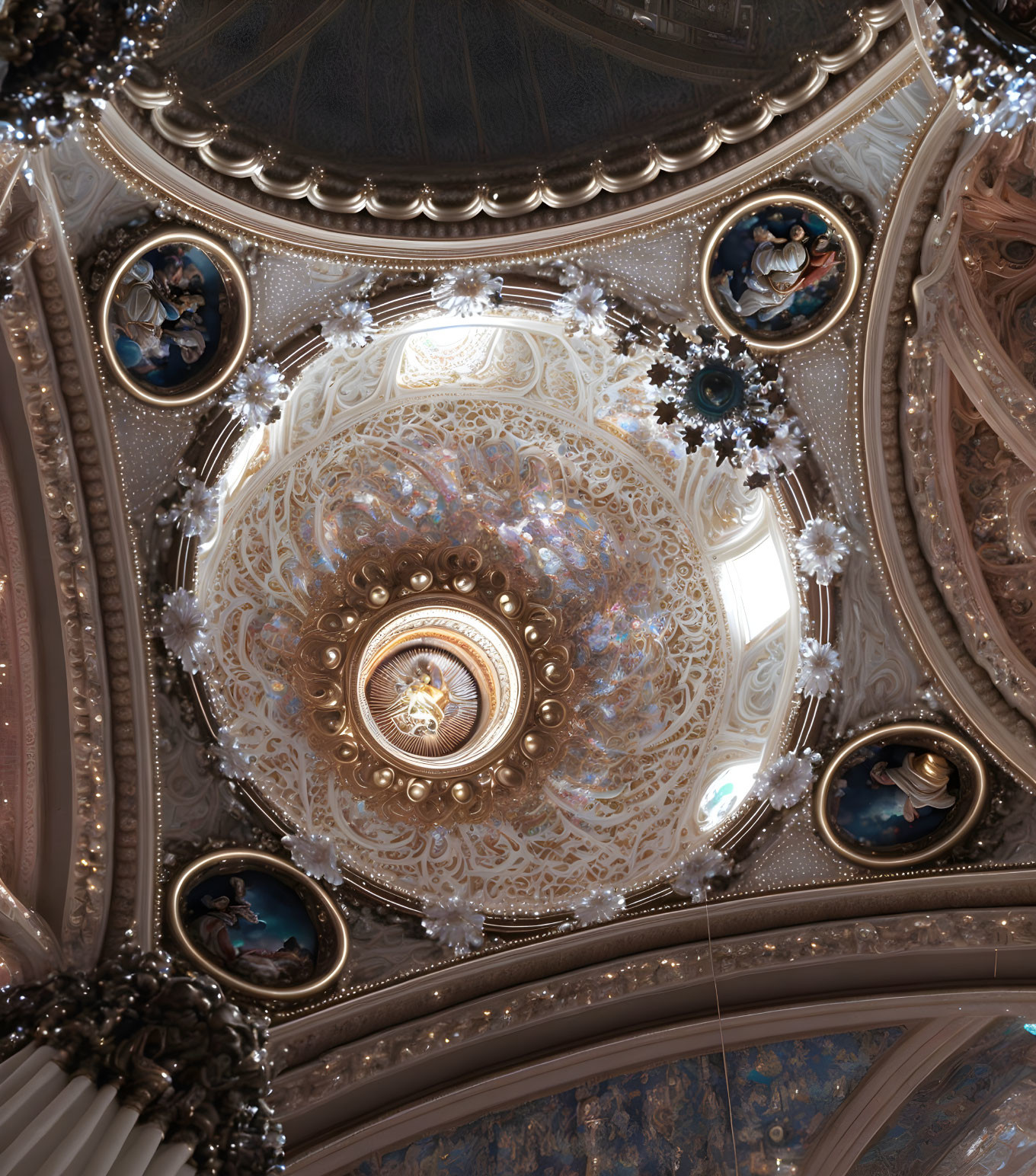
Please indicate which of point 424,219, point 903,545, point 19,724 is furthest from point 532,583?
point 19,724

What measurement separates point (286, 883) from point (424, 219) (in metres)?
5.50

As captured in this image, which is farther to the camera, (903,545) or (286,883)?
(286,883)

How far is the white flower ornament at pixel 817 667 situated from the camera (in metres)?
9.46

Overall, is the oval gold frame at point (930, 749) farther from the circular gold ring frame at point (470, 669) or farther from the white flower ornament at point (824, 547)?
the circular gold ring frame at point (470, 669)

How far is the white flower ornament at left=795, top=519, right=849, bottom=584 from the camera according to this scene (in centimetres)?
926

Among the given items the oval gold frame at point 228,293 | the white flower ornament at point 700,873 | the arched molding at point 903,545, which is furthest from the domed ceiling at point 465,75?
the white flower ornament at point 700,873

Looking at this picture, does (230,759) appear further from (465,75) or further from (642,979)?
(465,75)

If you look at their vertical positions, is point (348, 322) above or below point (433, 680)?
above

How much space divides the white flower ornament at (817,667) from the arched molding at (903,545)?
0.66 metres

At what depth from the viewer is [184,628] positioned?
894cm

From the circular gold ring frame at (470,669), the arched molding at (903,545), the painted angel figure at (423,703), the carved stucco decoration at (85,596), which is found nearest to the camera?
the carved stucco decoration at (85,596)

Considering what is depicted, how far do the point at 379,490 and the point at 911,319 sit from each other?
503 cm

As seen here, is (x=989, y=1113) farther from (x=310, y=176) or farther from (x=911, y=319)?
(x=310, y=176)

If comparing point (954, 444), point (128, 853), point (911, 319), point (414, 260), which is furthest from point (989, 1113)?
point (414, 260)
